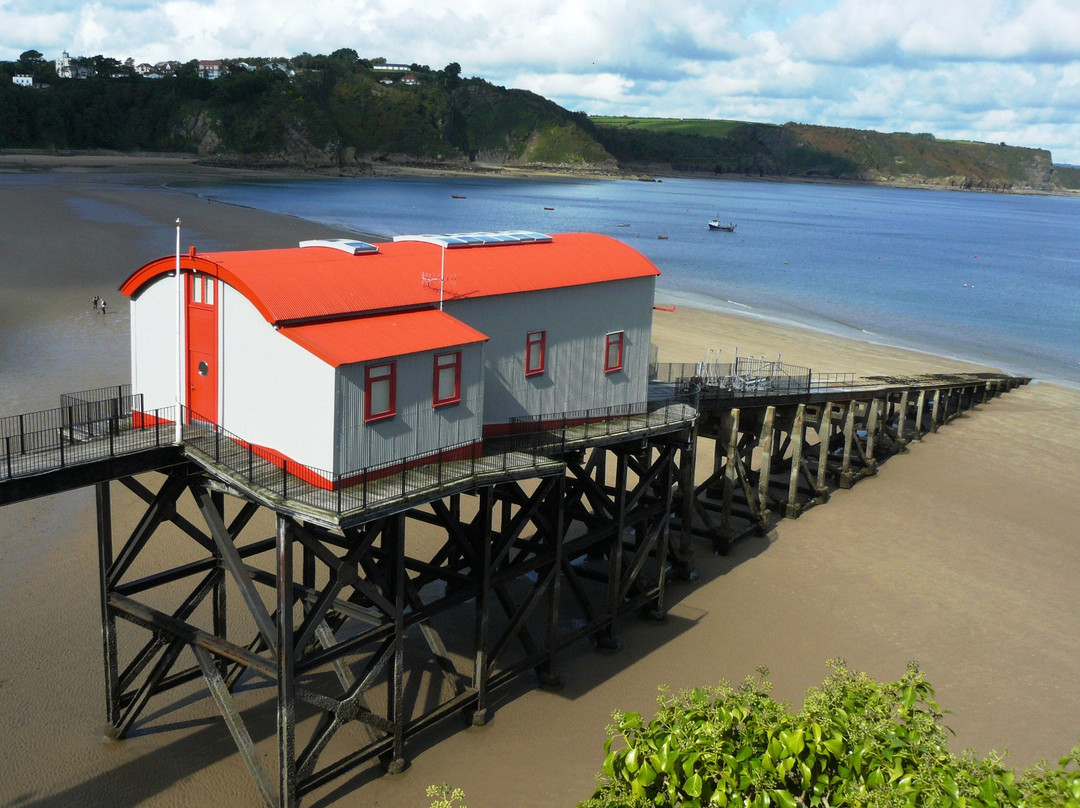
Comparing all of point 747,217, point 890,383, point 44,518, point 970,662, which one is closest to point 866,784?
point 970,662

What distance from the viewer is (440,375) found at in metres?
16.7

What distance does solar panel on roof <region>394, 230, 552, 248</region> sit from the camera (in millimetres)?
19625

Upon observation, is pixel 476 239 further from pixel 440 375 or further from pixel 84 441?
pixel 84 441

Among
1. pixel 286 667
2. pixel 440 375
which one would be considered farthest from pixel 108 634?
pixel 440 375

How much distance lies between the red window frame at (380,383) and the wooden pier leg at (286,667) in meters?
2.10

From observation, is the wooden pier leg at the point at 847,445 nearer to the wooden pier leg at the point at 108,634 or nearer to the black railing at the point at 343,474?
the black railing at the point at 343,474

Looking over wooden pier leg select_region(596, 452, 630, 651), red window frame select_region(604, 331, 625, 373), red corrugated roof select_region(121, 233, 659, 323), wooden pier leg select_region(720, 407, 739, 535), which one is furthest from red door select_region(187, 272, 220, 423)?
wooden pier leg select_region(720, 407, 739, 535)

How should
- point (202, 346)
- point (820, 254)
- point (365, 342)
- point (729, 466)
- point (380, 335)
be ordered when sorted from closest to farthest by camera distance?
point (365, 342)
point (380, 335)
point (202, 346)
point (729, 466)
point (820, 254)

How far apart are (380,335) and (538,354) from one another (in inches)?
186

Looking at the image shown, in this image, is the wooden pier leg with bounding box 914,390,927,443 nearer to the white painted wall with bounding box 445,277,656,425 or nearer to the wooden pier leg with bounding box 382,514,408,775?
the white painted wall with bounding box 445,277,656,425

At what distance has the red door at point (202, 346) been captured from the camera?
1608cm

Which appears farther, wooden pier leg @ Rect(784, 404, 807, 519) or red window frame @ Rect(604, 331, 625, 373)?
wooden pier leg @ Rect(784, 404, 807, 519)

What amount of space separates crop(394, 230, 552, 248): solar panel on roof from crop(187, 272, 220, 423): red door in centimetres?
415

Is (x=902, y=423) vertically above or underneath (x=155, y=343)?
underneath
